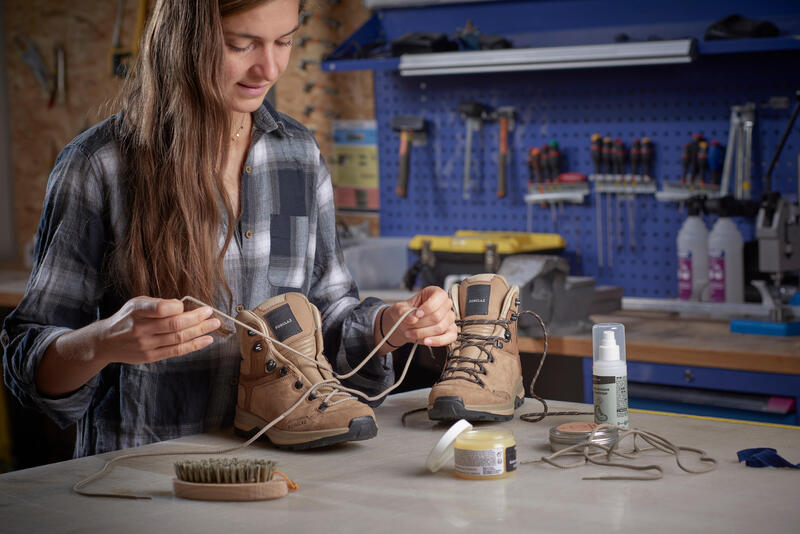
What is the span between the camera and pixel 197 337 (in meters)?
1.21

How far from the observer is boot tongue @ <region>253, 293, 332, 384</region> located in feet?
4.75

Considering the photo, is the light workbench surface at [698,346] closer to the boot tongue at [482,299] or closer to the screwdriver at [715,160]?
the screwdriver at [715,160]

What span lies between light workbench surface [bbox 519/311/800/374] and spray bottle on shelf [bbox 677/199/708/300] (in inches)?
6.7

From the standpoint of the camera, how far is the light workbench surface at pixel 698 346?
92.3 inches

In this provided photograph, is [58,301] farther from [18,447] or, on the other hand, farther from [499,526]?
[18,447]

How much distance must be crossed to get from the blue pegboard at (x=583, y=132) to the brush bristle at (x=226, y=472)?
7.36 ft

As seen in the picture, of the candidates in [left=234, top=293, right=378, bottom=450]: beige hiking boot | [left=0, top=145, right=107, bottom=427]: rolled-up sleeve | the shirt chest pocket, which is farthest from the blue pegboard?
[left=0, top=145, right=107, bottom=427]: rolled-up sleeve

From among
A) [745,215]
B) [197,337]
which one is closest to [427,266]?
[745,215]

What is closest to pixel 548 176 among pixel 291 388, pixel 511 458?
pixel 291 388

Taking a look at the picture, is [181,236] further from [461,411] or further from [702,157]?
[702,157]

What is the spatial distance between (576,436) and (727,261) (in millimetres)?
1781

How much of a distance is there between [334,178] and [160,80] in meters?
2.34

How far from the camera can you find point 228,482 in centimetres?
118

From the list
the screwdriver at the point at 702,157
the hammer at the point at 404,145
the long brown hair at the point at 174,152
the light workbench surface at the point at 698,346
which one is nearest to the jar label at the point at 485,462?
the long brown hair at the point at 174,152
